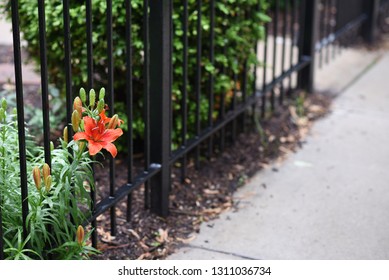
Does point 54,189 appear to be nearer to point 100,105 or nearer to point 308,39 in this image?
point 100,105

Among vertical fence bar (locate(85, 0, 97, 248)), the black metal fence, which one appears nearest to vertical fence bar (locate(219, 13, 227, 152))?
the black metal fence

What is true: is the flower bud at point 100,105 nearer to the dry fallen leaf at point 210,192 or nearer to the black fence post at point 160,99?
the black fence post at point 160,99

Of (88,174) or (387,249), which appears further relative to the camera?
(387,249)

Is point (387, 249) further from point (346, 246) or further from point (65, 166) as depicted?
point (65, 166)

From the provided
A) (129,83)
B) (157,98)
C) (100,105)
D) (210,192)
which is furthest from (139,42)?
(100,105)

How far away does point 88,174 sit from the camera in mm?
3125

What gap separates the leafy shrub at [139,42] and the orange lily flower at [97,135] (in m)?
1.17

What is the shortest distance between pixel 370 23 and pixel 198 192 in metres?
4.40

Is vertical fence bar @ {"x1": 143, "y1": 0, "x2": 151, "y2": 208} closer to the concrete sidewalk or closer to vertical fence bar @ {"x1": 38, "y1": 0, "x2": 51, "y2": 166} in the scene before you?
the concrete sidewalk

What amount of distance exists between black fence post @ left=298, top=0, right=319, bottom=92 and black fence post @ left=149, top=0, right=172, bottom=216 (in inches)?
97.9

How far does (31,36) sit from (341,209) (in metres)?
1.94

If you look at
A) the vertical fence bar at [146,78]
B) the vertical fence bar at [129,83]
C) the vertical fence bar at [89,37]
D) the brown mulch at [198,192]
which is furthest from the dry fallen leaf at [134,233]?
the vertical fence bar at [89,37]

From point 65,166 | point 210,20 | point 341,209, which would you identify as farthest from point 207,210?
point 65,166

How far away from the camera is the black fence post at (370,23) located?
8109 mm
